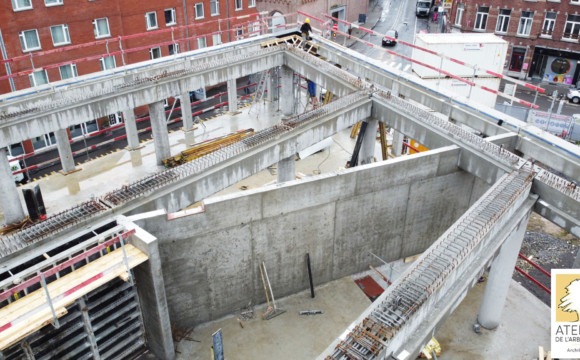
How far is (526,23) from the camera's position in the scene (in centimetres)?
4206

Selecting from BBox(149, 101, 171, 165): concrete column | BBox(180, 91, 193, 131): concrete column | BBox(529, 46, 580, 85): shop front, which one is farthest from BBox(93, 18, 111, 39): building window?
BBox(529, 46, 580, 85): shop front

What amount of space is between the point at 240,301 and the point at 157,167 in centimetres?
1057

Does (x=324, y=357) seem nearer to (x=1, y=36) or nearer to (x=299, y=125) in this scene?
(x=299, y=125)

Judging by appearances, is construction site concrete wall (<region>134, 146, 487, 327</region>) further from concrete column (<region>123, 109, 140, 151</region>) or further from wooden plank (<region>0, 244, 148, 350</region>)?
concrete column (<region>123, 109, 140, 151</region>)

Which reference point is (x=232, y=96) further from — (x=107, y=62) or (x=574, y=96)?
(x=574, y=96)

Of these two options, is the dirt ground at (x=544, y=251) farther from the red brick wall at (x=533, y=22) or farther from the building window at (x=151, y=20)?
the building window at (x=151, y=20)

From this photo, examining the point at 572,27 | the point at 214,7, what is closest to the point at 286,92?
the point at 214,7

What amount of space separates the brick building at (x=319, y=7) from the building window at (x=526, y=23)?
1836 cm

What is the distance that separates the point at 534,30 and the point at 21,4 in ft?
130

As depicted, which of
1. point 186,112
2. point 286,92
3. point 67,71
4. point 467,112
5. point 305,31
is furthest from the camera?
point 286,92

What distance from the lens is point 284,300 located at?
59.3 feet

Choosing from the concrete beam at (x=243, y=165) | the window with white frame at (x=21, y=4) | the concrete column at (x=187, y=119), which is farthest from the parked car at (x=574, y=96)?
the window with white frame at (x=21, y=4)

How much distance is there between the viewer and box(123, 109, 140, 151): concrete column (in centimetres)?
2545

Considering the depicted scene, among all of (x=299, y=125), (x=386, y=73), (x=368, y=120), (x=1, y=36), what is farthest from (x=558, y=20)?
(x=1, y=36)
